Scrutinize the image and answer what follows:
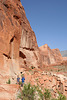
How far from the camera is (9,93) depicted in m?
5.21

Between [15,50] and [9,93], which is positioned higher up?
[15,50]

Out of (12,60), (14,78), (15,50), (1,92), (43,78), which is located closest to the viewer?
(1,92)

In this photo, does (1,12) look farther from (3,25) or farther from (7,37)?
(7,37)

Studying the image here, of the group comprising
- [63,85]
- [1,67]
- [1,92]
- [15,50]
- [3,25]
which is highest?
[3,25]

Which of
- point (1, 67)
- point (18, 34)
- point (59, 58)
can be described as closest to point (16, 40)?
point (18, 34)

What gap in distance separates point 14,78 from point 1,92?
15.9 feet

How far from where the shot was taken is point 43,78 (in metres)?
12.4

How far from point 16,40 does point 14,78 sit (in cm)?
421

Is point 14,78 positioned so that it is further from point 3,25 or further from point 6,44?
point 3,25

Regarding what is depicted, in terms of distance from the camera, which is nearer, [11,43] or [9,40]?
[9,40]

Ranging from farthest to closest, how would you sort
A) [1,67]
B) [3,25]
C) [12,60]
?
[12,60], [3,25], [1,67]

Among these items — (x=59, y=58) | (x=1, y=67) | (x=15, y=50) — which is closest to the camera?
(x=1, y=67)

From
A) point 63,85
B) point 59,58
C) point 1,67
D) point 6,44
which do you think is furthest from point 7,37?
point 59,58

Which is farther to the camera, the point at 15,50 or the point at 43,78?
the point at 43,78
